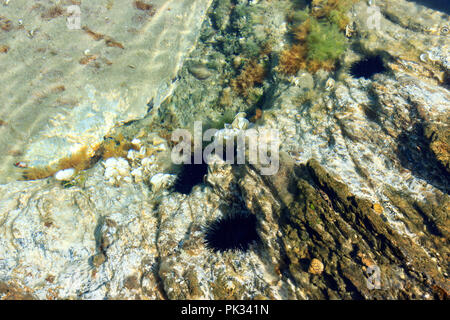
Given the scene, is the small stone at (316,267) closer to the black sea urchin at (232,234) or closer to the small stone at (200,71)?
the black sea urchin at (232,234)

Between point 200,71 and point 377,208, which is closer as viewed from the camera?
point 377,208

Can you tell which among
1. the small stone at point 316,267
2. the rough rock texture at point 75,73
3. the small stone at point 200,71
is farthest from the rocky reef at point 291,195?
the small stone at point 200,71

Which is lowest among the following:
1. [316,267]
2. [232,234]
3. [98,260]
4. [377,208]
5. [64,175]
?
A: [64,175]

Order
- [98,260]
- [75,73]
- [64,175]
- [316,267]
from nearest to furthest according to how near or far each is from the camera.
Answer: [316,267], [98,260], [64,175], [75,73]

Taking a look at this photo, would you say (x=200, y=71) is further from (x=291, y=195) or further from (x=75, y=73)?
(x=291, y=195)

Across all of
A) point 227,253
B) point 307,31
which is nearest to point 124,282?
point 227,253

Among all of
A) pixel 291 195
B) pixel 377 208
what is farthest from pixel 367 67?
pixel 291 195

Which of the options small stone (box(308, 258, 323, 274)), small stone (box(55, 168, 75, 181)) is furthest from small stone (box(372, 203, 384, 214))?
small stone (box(55, 168, 75, 181))
